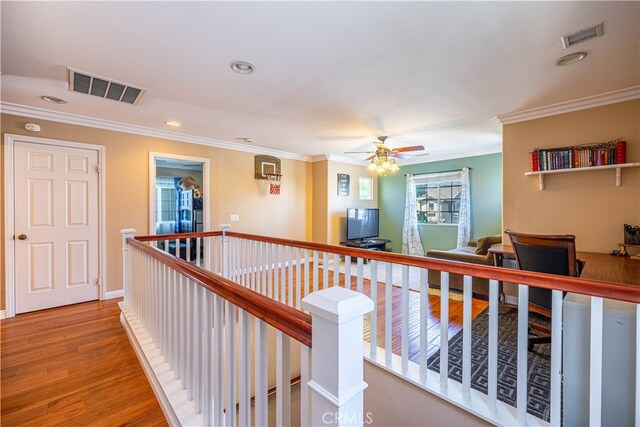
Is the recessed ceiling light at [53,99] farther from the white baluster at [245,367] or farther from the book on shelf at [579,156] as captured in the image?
the book on shelf at [579,156]

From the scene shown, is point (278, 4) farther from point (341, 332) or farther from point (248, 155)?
point (248, 155)

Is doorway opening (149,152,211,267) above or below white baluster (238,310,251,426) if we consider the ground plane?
above

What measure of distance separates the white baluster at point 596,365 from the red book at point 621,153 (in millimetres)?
2577

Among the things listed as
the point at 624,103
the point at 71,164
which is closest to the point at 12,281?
the point at 71,164

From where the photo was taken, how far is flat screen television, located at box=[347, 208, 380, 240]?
6379mm

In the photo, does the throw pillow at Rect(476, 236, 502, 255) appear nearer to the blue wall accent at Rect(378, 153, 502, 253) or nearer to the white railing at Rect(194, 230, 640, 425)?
the blue wall accent at Rect(378, 153, 502, 253)

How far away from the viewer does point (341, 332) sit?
2.23 feet

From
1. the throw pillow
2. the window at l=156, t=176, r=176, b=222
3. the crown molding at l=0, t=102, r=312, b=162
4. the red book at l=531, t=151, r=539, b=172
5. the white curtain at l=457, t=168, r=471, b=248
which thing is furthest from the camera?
the window at l=156, t=176, r=176, b=222

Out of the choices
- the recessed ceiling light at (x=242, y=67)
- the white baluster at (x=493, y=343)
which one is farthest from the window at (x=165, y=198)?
the white baluster at (x=493, y=343)

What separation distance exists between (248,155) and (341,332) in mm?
4996

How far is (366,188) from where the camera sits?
→ 7207mm

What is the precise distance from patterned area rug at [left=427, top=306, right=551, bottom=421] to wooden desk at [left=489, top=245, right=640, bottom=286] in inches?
30.3

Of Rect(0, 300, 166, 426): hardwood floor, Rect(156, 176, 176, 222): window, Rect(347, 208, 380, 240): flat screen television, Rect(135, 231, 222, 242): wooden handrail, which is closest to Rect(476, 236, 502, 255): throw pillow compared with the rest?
Rect(347, 208, 380, 240): flat screen television

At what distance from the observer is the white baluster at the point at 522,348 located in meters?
1.41
